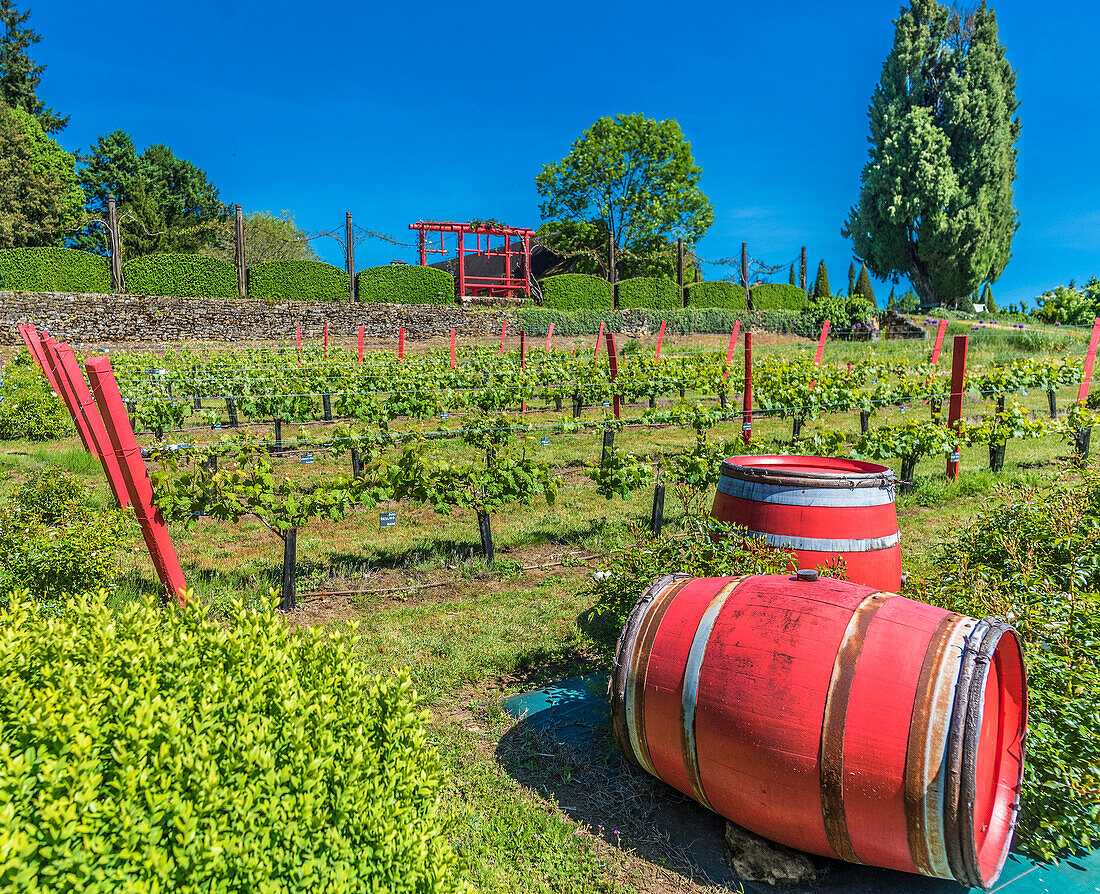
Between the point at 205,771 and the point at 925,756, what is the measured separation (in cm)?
191

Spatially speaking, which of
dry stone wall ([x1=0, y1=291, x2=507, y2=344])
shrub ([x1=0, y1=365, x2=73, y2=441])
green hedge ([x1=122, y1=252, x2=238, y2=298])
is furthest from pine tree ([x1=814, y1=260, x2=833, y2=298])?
shrub ([x1=0, y1=365, x2=73, y2=441])

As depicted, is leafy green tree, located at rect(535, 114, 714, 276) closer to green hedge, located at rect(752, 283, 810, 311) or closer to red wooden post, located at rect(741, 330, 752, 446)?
green hedge, located at rect(752, 283, 810, 311)

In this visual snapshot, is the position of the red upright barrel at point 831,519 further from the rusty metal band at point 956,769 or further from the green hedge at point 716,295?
the green hedge at point 716,295

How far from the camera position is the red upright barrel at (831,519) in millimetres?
3338

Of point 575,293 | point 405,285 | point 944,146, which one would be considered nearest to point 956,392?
point 405,285

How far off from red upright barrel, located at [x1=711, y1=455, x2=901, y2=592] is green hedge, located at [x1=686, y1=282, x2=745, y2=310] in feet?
101

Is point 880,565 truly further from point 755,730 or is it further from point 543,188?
point 543,188

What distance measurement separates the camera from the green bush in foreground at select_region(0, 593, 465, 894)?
1377 mm

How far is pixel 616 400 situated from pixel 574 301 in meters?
20.7

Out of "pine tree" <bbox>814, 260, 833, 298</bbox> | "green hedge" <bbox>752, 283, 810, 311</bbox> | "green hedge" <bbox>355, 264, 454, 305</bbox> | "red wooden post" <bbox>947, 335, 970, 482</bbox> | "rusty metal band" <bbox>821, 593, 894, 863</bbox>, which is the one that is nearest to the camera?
"rusty metal band" <bbox>821, 593, 894, 863</bbox>

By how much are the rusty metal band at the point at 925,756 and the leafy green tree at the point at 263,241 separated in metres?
43.0

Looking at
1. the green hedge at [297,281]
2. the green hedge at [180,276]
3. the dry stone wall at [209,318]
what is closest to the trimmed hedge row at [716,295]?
the dry stone wall at [209,318]

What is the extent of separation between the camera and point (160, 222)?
37.8 m

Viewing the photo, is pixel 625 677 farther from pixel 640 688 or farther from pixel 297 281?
pixel 297 281
